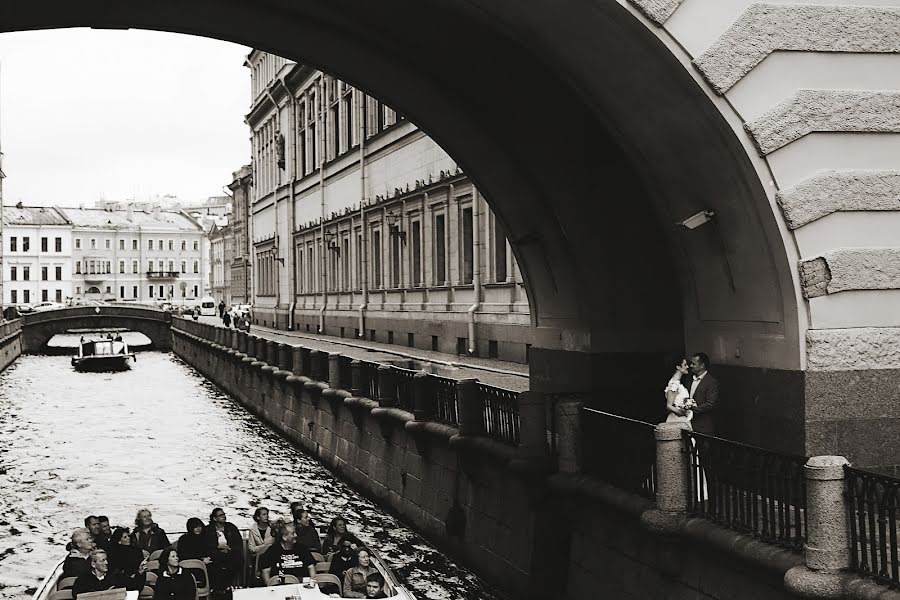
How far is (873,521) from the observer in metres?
7.99

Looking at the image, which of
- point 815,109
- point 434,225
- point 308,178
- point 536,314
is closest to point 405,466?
point 536,314

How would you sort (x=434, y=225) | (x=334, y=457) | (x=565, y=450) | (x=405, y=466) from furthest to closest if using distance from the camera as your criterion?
(x=434, y=225), (x=334, y=457), (x=405, y=466), (x=565, y=450)

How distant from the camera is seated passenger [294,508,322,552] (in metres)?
15.1

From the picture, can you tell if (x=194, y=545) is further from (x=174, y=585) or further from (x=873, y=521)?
(x=873, y=521)

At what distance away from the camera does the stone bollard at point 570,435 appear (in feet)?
42.0

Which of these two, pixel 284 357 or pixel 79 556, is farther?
pixel 284 357

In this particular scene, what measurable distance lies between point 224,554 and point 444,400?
469 centimetres

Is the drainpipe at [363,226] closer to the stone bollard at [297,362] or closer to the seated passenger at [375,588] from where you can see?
the stone bollard at [297,362]

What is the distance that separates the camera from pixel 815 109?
11180 millimetres

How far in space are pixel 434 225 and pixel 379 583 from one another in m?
21.8

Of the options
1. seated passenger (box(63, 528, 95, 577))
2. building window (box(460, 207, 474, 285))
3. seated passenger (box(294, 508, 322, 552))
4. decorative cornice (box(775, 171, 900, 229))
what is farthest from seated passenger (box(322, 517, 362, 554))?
building window (box(460, 207, 474, 285))

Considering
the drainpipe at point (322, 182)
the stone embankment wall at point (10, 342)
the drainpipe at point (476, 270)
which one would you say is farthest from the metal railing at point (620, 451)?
the stone embankment wall at point (10, 342)

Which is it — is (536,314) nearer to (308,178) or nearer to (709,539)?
(709,539)

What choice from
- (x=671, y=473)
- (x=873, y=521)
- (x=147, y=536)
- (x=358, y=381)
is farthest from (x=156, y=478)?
(x=873, y=521)
